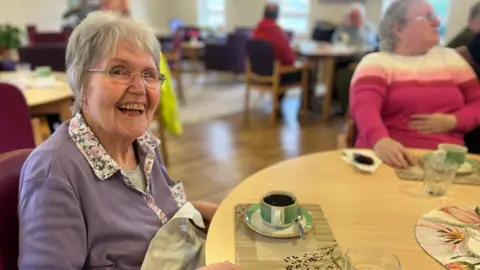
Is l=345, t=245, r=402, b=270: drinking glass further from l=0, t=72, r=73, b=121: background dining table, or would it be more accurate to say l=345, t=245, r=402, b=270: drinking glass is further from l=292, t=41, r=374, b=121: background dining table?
l=292, t=41, r=374, b=121: background dining table

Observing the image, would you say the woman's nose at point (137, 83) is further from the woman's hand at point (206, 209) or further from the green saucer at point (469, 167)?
the green saucer at point (469, 167)

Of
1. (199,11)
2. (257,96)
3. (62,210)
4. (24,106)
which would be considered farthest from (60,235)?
(199,11)

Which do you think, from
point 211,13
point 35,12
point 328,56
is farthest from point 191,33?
point 328,56

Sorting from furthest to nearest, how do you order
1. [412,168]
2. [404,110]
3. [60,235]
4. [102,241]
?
[404,110]
[412,168]
[102,241]
[60,235]

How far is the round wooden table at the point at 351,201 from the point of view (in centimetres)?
102

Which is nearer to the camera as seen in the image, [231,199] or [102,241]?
[102,241]

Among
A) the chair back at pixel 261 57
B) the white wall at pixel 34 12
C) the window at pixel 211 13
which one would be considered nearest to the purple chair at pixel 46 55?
the chair back at pixel 261 57

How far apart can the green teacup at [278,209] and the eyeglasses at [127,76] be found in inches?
16.4

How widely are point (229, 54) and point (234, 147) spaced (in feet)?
11.1

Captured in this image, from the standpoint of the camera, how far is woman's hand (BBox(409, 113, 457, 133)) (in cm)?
183

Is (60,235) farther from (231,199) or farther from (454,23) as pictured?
(454,23)

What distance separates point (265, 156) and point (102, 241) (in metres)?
2.82

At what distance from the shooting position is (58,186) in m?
0.94

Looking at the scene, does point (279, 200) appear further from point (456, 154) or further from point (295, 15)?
point (295, 15)
